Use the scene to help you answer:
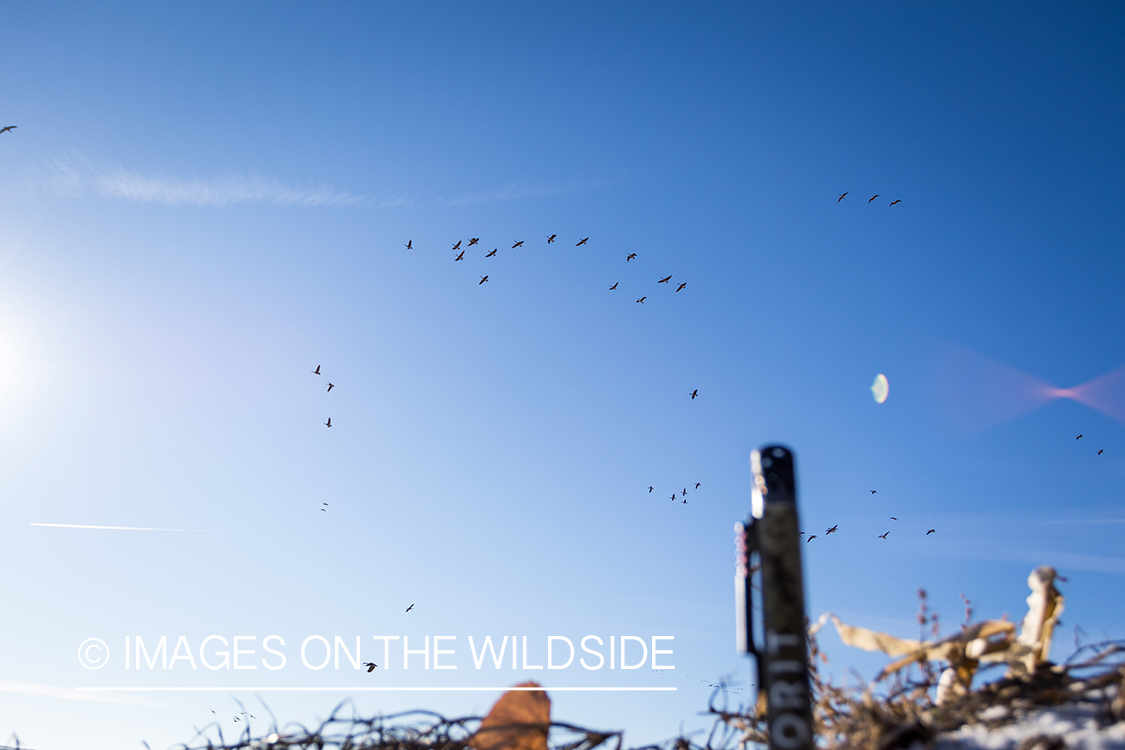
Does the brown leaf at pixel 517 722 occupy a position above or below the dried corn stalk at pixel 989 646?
below

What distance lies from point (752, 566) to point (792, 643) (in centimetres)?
43

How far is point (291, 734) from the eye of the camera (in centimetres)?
342

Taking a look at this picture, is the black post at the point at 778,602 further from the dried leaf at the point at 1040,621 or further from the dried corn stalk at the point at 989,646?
the dried leaf at the point at 1040,621

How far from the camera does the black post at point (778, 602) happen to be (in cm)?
260

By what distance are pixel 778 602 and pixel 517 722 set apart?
144cm

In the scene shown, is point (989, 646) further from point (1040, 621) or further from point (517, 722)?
point (517, 722)

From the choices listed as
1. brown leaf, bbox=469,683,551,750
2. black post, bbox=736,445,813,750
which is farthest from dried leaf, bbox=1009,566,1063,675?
brown leaf, bbox=469,683,551,750

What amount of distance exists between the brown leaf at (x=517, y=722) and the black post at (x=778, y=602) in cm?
107

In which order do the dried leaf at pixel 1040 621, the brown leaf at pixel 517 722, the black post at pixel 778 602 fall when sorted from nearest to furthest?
the black post at pixel 778 602 → the dried leaf at pixel 1040 621 → the brown leaf at pixel 517 722

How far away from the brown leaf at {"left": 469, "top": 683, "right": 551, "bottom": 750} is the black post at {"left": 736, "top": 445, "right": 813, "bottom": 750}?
1.07 m

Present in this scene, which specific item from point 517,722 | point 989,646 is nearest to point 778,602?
point 989,646

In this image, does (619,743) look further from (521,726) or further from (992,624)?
(992,624)

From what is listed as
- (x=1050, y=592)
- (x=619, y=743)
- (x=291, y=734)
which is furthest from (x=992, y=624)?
(x=291, y=734)

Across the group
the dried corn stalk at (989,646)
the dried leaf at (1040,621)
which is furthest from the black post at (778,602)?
the dried leaf at (1040,621)
